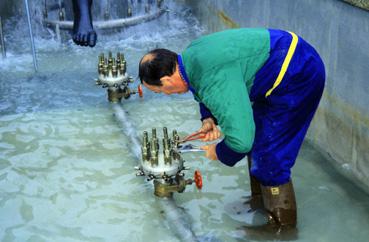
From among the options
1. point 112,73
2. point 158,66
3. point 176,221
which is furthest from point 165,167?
point 112,73

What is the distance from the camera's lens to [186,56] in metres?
3.06

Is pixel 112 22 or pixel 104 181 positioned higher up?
pixel 112 22

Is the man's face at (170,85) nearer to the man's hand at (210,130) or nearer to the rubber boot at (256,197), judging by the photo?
the man's hand at (210,130)

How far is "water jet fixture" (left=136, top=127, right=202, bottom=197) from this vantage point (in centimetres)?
377

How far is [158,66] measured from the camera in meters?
2.96

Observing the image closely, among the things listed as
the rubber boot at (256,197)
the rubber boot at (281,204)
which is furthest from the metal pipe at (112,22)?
the rubber boot at (281,204)

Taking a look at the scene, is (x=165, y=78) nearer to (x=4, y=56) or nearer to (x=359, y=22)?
(x=359, y=22)

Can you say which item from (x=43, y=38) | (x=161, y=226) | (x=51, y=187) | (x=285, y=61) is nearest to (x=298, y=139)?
(x=285, y=61)

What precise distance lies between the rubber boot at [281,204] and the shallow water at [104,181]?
11cm

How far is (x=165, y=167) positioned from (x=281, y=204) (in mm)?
779

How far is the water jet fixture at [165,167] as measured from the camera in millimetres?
3770

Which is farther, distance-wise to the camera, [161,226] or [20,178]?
[20,178]

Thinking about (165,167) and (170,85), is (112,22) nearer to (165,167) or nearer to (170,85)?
(165,167)

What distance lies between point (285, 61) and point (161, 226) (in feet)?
4.55
